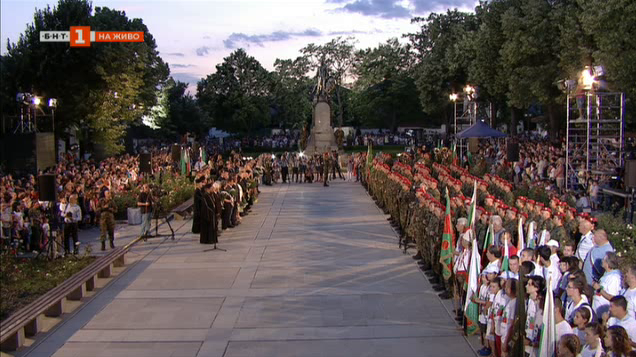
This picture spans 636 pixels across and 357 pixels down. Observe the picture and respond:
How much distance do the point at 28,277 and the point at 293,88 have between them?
195 feet

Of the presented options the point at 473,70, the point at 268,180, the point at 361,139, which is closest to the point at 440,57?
the point at 473,70

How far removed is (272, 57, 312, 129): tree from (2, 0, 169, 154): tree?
33.7 metres

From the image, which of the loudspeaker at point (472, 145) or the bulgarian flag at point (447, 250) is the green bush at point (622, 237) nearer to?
the bulgarian flag at point (447, 250)

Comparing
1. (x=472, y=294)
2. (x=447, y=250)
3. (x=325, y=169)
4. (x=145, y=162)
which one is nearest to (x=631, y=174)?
(x=447, y=250)

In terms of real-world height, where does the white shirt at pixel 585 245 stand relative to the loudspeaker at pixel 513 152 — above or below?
below

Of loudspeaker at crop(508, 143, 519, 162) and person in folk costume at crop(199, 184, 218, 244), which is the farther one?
loudspeaker at crop(508, 143, 519, 162)

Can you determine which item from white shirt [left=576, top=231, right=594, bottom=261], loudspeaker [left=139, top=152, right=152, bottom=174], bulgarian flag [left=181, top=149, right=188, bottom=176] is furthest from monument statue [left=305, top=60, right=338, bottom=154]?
white shirt [left=576, top=231, right=594, bottom=261]

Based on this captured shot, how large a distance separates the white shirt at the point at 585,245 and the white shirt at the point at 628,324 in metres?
3.33

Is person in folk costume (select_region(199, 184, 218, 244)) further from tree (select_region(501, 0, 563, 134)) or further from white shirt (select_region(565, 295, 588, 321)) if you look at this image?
tree (select_region(501, 0, 563, 134))

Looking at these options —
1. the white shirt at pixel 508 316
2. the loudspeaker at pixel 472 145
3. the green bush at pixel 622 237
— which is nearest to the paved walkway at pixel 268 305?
the white shirt at pixel 508 316

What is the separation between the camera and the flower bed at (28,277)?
10852 mm

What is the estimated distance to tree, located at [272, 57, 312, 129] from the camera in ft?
230

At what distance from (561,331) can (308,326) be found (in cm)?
432

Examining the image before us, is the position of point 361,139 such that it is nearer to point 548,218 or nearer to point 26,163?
point 26,163
